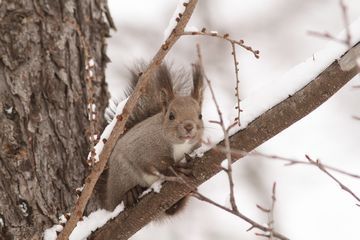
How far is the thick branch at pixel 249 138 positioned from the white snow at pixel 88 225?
0.14ft

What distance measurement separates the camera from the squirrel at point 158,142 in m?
3.42

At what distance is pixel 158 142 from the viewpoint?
139 inches

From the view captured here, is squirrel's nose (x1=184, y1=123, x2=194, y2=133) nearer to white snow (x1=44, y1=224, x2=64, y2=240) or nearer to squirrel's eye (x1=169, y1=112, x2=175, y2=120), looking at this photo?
squirrel's eye (x1=169, y1=112, x2=175, y2=120)

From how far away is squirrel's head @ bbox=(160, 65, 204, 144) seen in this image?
3357 millimetres

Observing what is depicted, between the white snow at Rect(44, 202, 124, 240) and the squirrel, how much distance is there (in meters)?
0.27

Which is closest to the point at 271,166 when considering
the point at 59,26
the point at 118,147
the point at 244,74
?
the point at 244,74

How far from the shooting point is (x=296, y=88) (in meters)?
2.54

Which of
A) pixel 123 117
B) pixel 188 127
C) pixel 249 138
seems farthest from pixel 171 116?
pixel 123 117

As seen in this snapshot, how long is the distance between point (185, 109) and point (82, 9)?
69 centimetres

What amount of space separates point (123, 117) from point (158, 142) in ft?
3.67

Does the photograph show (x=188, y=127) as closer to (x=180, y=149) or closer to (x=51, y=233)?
(x=180, y=149)

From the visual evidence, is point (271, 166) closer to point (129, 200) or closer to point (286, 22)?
point (286, 22)

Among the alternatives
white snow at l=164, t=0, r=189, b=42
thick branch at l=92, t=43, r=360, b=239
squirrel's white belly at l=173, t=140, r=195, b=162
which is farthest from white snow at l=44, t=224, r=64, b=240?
white snow at l=164, t=0, r=189, b=42

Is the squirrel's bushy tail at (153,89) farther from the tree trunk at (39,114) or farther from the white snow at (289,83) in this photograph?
the white snow at (289,83)
